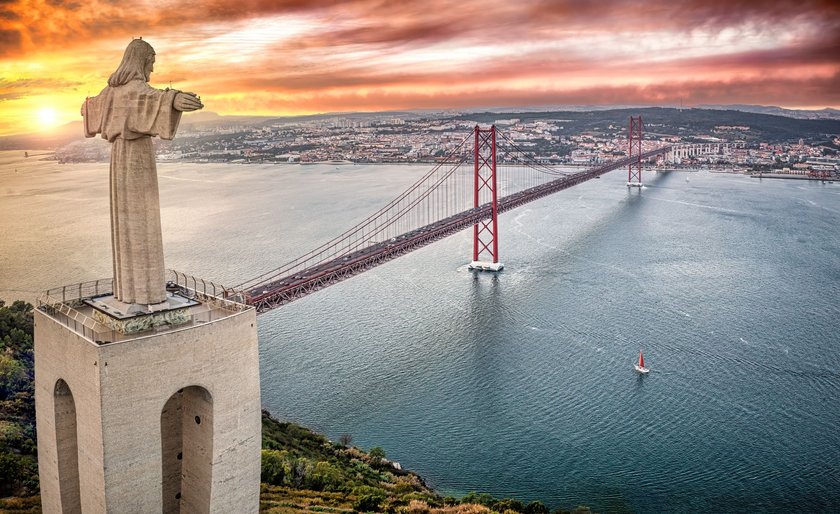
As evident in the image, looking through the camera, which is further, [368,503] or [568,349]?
[568,349]

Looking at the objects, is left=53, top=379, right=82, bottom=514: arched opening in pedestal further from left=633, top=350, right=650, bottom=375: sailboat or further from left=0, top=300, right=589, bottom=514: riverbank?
left=633, top=350, right=650, bottom=375: sailboat

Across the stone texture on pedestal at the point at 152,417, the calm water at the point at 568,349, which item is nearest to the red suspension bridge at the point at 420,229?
the calm water at the point at 568,349

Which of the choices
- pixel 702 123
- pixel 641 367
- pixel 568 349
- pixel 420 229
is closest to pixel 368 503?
pixel 641 367

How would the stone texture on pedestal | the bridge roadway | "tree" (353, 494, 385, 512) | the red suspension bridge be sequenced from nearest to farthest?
1. the stone texture on pedestal
2. "tree" (353, 494, 385, 512)
3. the bridge roadway
4. the red suspension bridge

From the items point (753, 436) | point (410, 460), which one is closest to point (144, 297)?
point (410, 460)

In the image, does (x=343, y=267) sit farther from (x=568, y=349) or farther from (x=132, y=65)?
(x=132, y=65)

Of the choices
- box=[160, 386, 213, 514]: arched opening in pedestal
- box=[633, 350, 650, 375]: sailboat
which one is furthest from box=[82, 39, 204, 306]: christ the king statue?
box=[633, 350, 650, 375]: sailboat
